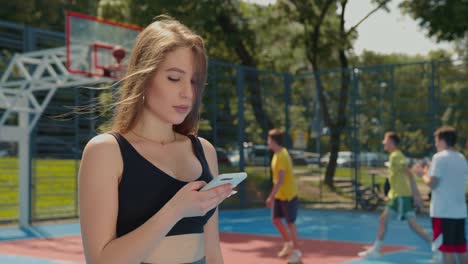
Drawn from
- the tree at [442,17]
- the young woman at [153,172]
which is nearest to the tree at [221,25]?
the tree at [442,17]

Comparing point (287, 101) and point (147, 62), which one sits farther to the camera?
point (287, 101)

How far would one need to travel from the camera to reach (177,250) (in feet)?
6.45

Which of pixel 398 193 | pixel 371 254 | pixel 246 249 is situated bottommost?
pixel 246 249

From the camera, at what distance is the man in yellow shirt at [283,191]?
947cm

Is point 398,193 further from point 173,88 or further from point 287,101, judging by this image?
point 287,101

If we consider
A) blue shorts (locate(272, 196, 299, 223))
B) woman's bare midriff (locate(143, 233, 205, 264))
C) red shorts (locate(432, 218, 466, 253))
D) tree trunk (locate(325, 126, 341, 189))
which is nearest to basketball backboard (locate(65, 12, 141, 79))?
blue shorts (locate(272, 196, 299, 223))

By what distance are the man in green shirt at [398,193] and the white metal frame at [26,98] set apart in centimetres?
612

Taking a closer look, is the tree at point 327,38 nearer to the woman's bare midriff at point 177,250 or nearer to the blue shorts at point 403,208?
the blue shorts at point 403,208

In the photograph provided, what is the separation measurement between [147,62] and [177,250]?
24.2 inches

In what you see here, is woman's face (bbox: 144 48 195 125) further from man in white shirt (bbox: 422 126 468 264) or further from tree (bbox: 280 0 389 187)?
tree (bbox: 280 0 389 187)

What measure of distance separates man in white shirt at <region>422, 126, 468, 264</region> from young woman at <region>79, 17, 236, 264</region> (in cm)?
561

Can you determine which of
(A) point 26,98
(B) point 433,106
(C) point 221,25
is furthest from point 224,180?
(C) point 221,25

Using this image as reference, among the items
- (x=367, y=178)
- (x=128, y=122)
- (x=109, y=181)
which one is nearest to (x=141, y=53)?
(x=128, y=122)

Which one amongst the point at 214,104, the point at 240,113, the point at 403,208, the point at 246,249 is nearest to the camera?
the point at 403,208
